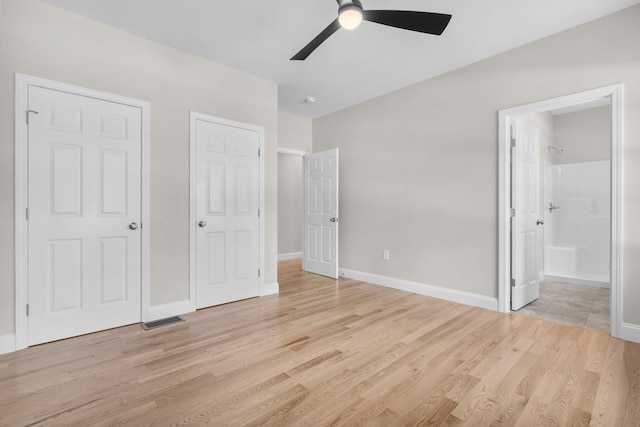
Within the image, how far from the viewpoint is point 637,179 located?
2578 millimetres

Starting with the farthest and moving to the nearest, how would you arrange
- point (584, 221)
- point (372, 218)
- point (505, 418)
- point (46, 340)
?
point (584, 221) < point (372, 218) < point (46, 340) < point (505, 418)

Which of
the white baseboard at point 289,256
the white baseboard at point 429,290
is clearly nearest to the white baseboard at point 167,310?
the white baseboard at point 429,290

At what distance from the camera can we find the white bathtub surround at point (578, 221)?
15.9 ft

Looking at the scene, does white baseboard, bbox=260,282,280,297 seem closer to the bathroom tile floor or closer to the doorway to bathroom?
the bathroom tile floor

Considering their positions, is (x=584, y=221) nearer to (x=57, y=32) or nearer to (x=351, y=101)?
(x=351, y=101)

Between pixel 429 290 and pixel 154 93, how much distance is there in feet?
12.8

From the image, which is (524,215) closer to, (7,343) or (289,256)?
Answer: (289,256)

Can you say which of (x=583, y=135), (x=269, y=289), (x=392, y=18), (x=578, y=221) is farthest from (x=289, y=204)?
(x=583, y=135)

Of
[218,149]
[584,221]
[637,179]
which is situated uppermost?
[218,149]

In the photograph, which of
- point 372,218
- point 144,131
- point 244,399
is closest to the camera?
point 244,399

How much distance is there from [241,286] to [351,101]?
127 inches

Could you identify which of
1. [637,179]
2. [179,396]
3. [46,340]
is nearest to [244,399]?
[179,396]

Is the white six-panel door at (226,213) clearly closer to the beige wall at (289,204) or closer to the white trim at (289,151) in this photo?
the white trim at (289,151)

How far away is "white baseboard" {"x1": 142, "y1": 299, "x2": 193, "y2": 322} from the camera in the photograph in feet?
10.1
